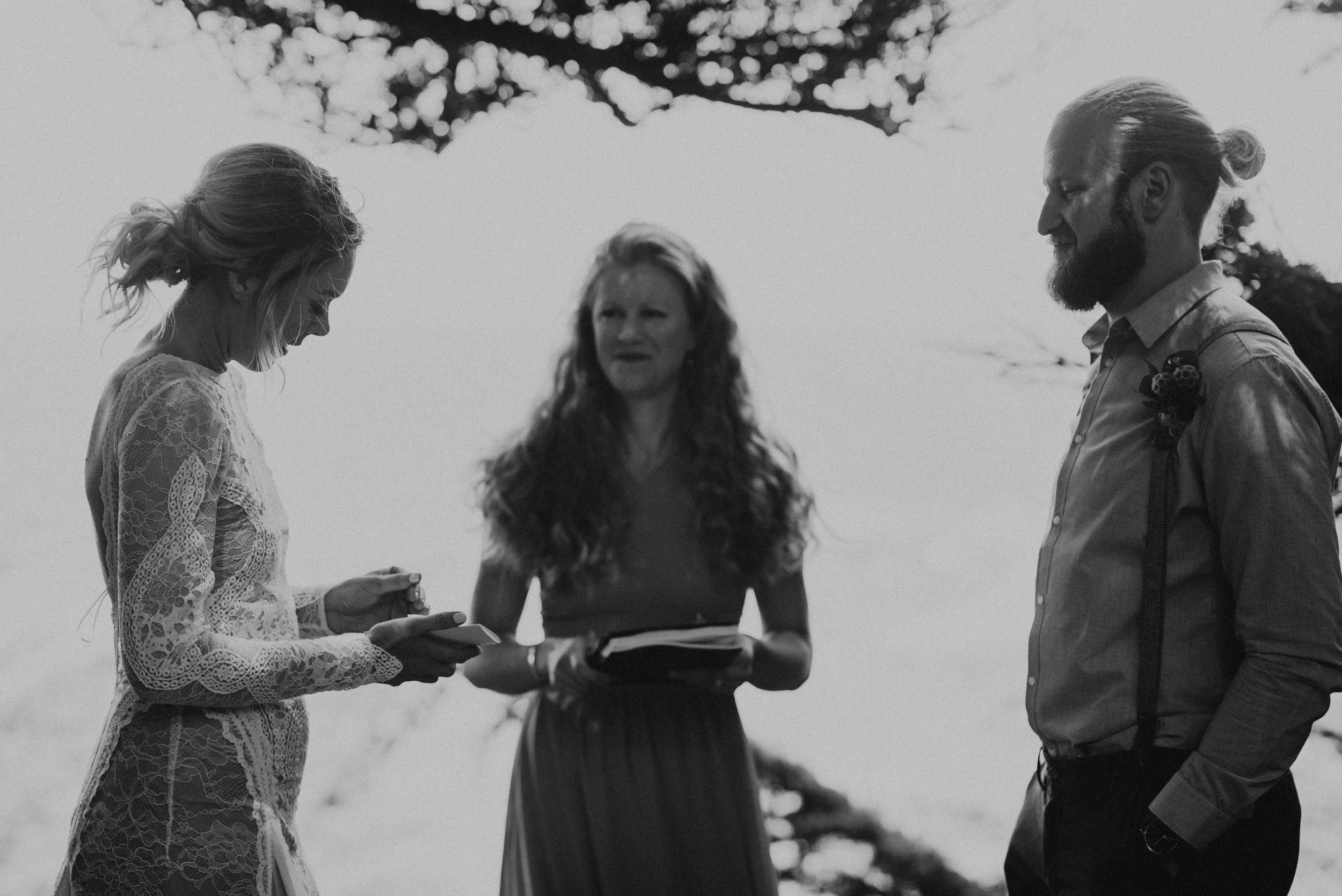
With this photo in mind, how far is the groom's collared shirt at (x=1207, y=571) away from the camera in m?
1.43

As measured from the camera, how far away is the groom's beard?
5.35 ft

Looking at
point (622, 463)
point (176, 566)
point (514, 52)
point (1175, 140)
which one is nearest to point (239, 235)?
point (176, 566)

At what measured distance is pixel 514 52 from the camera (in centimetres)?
288

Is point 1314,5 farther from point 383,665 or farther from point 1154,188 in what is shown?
point 383,665

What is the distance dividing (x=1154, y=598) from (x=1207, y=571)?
0.08 meters

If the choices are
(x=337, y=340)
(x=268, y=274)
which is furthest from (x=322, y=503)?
(x=268, y=274)

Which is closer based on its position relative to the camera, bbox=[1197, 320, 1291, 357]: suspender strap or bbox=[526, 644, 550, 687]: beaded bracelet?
bbox=[1197, 320, 1291, 357]: suspender strap

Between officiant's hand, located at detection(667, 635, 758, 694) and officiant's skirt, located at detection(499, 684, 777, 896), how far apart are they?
0.37 ft

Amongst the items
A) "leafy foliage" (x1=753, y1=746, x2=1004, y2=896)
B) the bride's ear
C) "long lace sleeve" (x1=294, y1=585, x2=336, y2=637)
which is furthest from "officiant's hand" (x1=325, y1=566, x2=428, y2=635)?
"leafy foliage" (x1=753, y1=746, x2=1004, y2=896)

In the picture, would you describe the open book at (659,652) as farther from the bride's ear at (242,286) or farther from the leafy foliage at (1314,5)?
the leafy foliage at (1314,5)

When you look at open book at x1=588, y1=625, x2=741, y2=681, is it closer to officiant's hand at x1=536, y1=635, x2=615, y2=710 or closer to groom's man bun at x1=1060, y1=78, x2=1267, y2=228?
officiant's hand at x1=536, y1=635, x2=615, y2=710

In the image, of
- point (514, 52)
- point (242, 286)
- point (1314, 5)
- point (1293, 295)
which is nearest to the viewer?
point (242, 286)

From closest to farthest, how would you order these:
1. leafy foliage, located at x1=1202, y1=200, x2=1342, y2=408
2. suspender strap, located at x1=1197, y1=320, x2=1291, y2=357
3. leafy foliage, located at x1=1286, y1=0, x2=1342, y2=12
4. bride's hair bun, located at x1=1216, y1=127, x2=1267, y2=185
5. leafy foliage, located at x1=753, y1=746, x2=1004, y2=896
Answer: suspender strap, located at x1=1197, y1=320, x2=1291, y2=357 < bride's hair bun, located at x1=1216, y1=127, x2=1267, y2=185 < leafy foliage, located at x1=1202, y1=200, x2=1342, y2=408 < leafy foliage, located at x1=1286, y1=0, x2=1342, y2=12 < leafy foliage, located at x1=753, y1=746, x2=1004, y2=896

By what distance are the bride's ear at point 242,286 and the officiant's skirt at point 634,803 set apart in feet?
2.30
